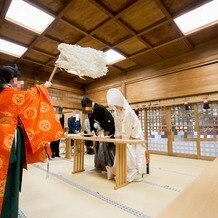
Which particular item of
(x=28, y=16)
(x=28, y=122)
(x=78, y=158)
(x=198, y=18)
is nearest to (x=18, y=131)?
(x=28, y=122)

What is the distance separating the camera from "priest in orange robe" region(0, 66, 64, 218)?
1.44 meters

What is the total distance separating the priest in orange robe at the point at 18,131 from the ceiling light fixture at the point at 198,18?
408 cm

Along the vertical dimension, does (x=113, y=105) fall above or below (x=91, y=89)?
below

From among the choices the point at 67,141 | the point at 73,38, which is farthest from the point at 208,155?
the point at 73,38

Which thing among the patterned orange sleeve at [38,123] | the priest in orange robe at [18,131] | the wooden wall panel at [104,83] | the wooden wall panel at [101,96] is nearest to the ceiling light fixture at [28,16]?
the priest in orange robe at [18,131]

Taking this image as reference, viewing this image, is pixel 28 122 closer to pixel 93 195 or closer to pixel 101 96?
pixel 93 195

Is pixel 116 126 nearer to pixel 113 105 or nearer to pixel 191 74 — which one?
pixel 113 105

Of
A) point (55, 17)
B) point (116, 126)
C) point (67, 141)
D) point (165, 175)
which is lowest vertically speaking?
point (165, 175)

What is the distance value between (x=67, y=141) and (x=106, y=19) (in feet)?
12.6

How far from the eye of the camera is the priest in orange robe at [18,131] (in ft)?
4.73

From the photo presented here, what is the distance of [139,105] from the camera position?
24.0 feet

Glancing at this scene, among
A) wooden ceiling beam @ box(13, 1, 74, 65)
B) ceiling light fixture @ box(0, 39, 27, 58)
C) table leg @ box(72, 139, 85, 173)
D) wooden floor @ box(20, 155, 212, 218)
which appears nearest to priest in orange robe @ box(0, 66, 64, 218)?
wooden floor @ box(20, 155, 212, 218)

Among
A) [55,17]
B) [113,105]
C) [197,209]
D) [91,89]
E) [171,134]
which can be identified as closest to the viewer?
[197,209]

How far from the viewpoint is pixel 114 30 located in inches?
192
